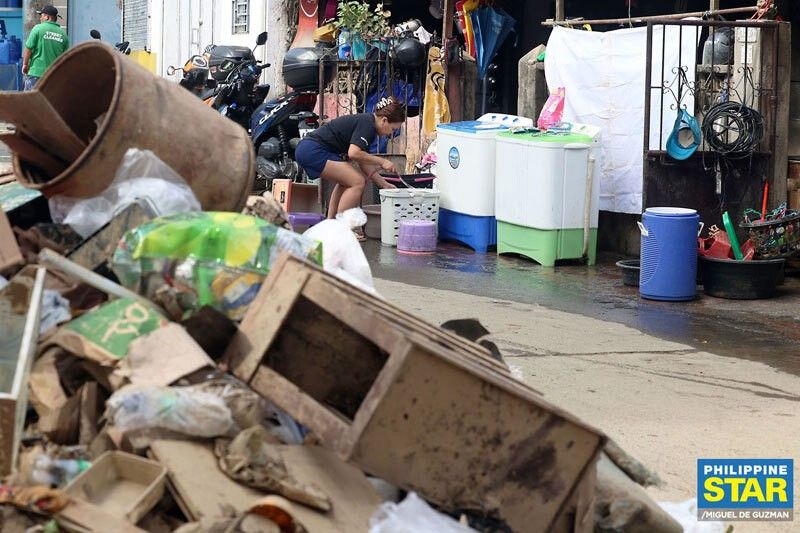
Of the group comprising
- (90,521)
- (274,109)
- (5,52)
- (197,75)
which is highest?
(5,52)

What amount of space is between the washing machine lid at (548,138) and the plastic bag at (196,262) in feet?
21.5

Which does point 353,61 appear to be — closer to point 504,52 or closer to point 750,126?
point 504,52

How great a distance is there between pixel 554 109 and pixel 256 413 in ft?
28.4

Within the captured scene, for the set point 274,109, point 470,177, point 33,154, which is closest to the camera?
point 33,154

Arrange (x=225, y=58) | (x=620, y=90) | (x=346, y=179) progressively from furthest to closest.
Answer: (x=225, y=58) < (x=346, y=179) < (x=620, y=90)

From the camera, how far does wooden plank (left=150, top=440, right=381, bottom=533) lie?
3836mm

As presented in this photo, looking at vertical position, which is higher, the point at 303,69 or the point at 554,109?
the point at 303,69

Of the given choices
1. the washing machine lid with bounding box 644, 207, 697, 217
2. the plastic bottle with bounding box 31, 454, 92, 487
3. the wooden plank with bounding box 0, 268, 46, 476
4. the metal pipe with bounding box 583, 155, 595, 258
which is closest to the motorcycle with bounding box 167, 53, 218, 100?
the metal pipe with bounding box 583, 155, 595, 258

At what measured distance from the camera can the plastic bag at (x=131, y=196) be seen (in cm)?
525

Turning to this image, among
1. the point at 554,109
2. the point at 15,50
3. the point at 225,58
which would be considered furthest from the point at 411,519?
the point at 15,50

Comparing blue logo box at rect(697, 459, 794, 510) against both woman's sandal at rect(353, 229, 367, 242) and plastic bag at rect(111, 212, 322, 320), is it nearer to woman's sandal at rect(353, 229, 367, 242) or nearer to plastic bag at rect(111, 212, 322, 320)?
plastic bag at rect(111, 212, 322, 320)

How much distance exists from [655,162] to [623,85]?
42.7 inches

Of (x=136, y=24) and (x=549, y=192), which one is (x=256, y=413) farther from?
(x=136, y=24)

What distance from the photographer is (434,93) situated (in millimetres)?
14359
